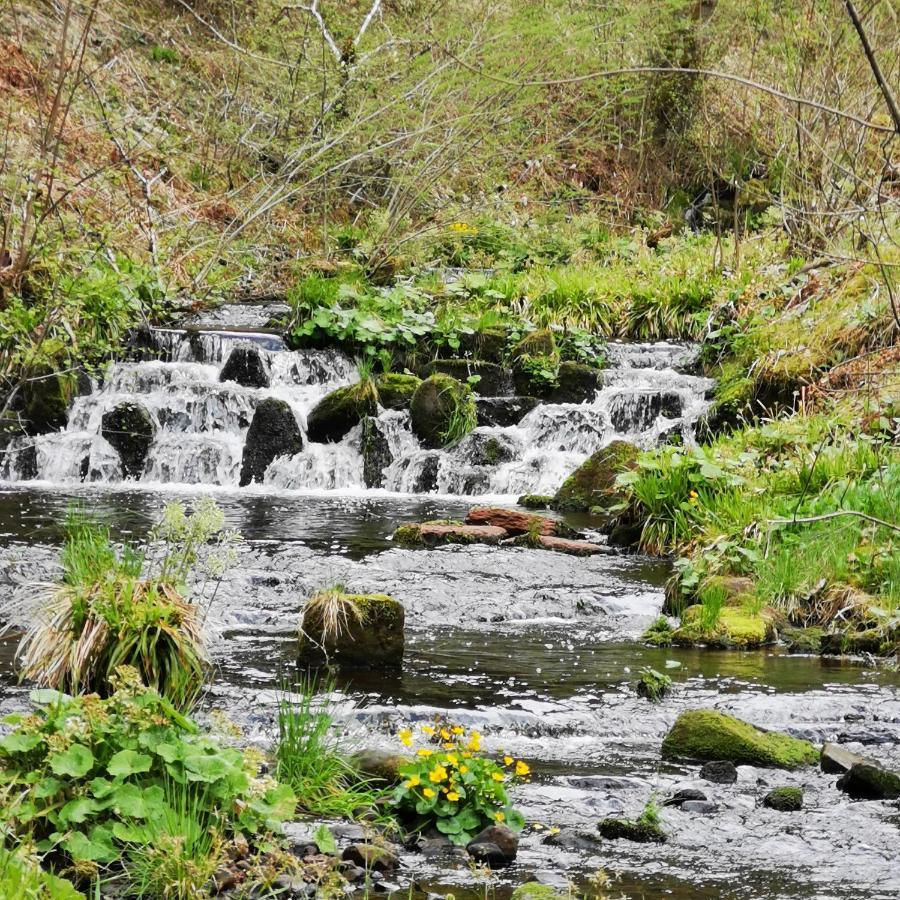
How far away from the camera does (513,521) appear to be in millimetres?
9805

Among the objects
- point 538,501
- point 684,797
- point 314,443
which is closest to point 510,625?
point 684,797

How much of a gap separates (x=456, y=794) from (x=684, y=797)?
96 centimetres

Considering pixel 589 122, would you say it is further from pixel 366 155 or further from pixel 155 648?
pixel 155 648

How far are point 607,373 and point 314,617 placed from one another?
8018mm

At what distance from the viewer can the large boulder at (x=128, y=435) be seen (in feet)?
41.3

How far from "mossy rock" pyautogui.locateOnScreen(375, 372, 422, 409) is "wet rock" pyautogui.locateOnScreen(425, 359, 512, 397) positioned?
1.41ft

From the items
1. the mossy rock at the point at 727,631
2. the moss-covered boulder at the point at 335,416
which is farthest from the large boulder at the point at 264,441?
the mossy rock at the point at 727,631

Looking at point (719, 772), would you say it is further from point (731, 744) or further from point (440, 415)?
point (440, 415)

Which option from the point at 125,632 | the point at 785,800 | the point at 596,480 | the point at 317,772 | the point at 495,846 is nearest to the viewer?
the point at 495,846

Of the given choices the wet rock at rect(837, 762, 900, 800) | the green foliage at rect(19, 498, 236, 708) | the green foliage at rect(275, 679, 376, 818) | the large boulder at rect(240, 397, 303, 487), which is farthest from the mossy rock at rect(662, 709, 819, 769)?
the large boulder at rect(240, 397, 303, 487)

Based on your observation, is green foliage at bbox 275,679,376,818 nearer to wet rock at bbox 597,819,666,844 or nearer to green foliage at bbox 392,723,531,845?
green foliage at bbox 392,723,531,845

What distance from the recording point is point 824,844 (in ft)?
13.4

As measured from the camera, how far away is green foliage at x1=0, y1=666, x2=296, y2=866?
3555 millimetres

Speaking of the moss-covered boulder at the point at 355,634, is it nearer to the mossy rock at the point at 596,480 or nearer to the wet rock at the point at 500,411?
the mossy rock at the point at 596,480
